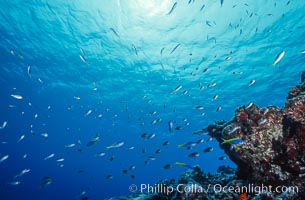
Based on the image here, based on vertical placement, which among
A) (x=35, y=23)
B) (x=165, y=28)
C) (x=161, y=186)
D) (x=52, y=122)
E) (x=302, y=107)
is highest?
(x=52, y=122)

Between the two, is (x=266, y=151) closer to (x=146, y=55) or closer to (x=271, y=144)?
(x=271, y=144)

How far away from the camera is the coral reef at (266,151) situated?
581 centimetres

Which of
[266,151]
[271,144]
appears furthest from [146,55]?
[266,151]

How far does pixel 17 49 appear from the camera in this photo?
965 inches

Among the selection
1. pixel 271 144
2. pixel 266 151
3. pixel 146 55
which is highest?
pixel 146 55

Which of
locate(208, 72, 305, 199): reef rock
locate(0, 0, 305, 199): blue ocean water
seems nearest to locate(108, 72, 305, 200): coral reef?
locate(208, 72, 305, 199): reef rock

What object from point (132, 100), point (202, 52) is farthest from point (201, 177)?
point (132, 100)

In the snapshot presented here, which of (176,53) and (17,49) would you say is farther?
(17,49)

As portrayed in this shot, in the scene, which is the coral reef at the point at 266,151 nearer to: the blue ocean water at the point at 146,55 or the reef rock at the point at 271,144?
the reef rock at the point at 271,144

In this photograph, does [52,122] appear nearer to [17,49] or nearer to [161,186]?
[17,49]

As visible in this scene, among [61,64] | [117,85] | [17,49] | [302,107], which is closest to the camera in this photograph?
[302,107]

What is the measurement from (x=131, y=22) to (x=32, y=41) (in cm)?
1091

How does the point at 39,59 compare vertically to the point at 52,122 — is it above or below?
below

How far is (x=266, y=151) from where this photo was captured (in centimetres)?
651
